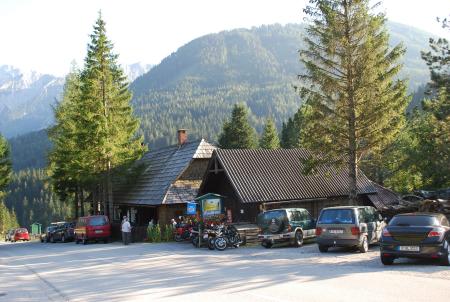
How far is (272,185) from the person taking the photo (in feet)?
93.6

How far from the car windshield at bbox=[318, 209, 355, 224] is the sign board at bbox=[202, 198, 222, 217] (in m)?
8.48

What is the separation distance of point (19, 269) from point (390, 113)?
18.6m

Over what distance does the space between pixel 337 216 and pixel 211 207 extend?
910 cm

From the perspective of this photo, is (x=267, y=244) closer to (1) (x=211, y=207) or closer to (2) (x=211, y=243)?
(2) (x=211, y=243)

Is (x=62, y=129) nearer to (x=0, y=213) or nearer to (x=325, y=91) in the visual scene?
(x=325, y=91)

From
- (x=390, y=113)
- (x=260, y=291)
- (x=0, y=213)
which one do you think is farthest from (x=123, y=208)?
(x=0, y=213)

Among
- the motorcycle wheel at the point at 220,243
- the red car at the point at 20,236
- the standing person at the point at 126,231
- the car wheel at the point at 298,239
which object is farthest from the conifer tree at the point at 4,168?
the car wheel at the point at 298,239

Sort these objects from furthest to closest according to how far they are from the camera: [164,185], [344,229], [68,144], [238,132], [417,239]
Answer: [238,132], [68,144], [164,185], [344,229], [417,239]

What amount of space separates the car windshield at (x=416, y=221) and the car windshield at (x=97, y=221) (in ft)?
72.4

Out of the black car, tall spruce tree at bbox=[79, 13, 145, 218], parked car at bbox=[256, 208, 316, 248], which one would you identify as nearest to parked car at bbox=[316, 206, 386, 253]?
parked car at bbox=[256, 208, 316, 248]

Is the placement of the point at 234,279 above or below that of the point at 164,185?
below

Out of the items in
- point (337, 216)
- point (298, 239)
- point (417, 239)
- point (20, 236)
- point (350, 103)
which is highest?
point (350, 103)

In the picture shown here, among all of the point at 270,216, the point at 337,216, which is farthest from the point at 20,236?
the point at 337,216

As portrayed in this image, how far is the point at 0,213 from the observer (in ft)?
255
